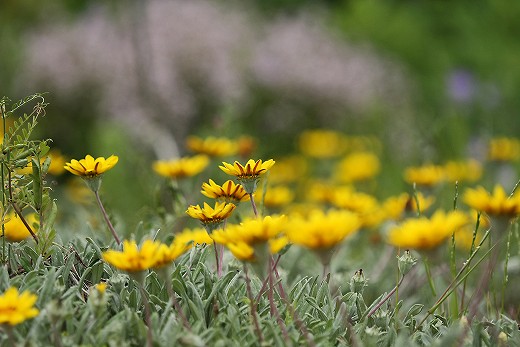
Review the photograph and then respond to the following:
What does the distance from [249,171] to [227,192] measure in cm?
8

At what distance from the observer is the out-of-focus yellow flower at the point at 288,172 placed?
3429 mm

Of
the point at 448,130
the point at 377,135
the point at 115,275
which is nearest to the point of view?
the point at 115,275

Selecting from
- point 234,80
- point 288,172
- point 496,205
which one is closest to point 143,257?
point 496,205

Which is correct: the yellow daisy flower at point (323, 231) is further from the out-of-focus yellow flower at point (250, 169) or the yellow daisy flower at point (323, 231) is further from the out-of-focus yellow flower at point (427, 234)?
the out-of-focus yellow flower at point (250, 169)

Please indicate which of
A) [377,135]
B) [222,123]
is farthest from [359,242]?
[377,135]

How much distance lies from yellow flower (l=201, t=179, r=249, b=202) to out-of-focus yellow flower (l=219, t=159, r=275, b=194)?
40 millimetres

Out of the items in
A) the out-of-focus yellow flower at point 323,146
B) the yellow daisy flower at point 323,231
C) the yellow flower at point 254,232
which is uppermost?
the yellow daisy flower at point 323,231

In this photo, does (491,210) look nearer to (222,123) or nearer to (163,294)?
(163,294)

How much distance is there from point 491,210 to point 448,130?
8.79 feet

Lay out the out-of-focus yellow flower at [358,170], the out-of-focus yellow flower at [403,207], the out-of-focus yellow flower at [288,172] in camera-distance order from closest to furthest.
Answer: the out-of-focus yellow flower at [403,207] → the out-of-focus yellow flower at [358,170] → the out-of-focus yellow flower at [288,172]

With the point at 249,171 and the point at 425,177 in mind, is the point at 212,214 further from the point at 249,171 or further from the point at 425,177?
the point at 425,177

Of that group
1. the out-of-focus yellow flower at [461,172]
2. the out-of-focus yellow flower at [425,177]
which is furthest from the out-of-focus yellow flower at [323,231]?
the out-of-focus yellow flower at [461,172]

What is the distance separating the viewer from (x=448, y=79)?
5.43 metres

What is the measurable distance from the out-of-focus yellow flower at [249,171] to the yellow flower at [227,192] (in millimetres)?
40
